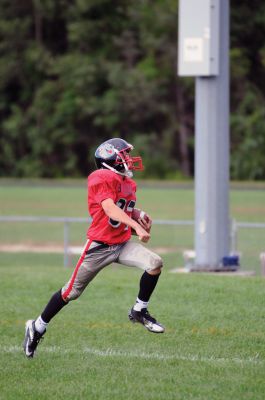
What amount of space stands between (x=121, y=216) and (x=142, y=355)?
4.27ft

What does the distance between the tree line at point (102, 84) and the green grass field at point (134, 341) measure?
110 feet

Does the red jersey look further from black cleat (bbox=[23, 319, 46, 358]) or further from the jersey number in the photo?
black cleat (bbox=[23, 319, 46, 358])

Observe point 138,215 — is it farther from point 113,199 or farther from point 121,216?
point 121,216

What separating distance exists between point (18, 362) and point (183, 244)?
46.5ft

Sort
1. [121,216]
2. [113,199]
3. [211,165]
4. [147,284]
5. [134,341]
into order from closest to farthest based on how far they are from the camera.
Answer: [121,216] → [113,199] → [147,284] → [134,341] → [211,165]

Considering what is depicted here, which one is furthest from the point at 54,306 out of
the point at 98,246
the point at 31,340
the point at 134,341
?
the point at 134,341

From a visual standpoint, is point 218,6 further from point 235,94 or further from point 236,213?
point 235,94

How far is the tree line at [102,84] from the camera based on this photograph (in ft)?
156

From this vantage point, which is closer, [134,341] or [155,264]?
[155,264]

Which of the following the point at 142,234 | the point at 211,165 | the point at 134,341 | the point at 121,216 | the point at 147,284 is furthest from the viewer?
the point at 211,165

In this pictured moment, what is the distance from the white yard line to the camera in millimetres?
7895

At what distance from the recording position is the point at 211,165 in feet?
46.9

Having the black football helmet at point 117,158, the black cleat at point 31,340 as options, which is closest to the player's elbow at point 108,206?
the black football helmet at point 117,158

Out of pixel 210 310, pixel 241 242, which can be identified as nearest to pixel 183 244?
pixel 241 242
